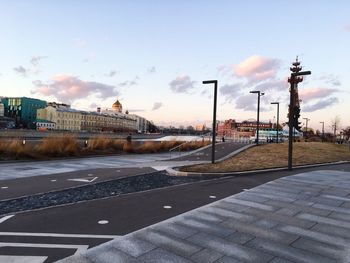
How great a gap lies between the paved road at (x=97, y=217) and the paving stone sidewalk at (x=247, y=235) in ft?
1.54

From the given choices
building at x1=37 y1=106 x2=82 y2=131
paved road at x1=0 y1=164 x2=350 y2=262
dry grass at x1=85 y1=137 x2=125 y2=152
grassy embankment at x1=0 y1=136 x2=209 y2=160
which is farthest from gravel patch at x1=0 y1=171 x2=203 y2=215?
building at x1=37 y1=106 x2=82 y2=131

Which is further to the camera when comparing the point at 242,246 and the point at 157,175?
the point at 157,175

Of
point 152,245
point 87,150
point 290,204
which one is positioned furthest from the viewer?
point 87,150

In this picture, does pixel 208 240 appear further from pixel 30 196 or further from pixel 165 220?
pixel 30 196

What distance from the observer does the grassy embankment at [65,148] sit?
64.2ft

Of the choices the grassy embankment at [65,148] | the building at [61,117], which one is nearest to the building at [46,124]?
the building at [61,117]

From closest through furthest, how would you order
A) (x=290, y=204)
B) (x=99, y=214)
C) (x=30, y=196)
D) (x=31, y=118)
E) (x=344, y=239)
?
(x=344, y=239), (x=99, y=214), (x=290, y=204), (x=30, y=196), (x=31, y=118)

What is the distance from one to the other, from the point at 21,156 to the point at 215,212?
15346 millimetres

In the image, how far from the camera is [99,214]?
7.52 metres

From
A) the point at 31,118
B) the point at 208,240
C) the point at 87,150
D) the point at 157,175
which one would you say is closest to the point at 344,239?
the point at 208,240

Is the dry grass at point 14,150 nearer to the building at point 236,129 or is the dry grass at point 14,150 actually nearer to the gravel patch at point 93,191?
the gravel patch at point 93,191

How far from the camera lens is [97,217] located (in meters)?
7.28

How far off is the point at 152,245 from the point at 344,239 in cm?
339

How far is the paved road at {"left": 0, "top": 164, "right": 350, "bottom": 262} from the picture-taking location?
18.7 ft
